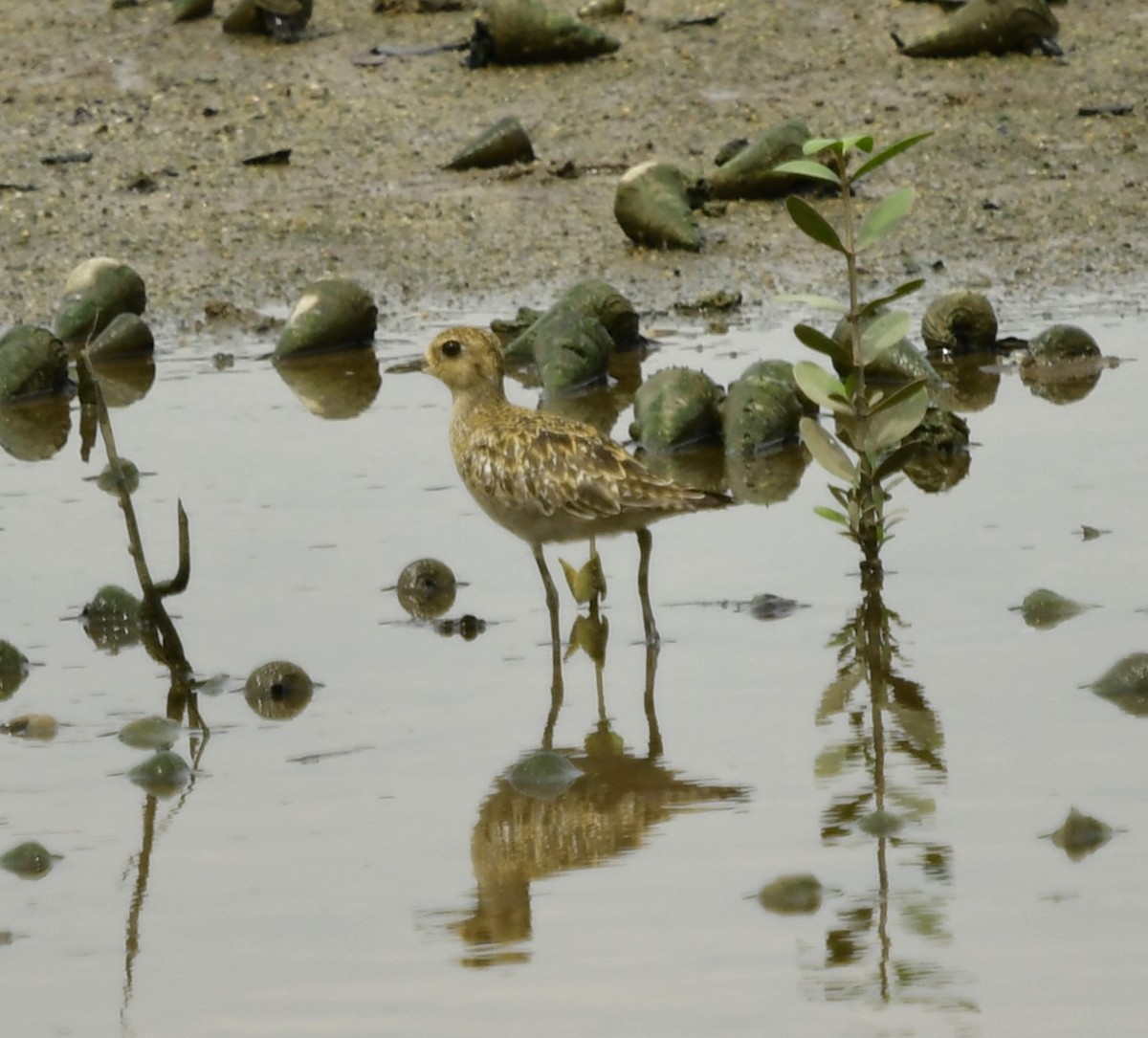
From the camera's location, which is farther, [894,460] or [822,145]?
[894,460]

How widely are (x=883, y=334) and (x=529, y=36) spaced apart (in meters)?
9.37

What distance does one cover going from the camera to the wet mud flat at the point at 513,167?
44.7ft

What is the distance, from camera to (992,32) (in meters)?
16.5

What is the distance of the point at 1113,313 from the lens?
12.4 metres

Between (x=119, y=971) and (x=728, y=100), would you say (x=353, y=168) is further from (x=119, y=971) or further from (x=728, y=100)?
(x=119, y=971)

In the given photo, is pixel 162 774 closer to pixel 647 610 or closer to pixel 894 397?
pixel 647 610

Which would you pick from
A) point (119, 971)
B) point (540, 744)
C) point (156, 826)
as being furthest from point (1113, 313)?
point (119, 971)

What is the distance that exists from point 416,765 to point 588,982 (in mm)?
1603

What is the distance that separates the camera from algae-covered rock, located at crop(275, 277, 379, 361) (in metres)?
12.3

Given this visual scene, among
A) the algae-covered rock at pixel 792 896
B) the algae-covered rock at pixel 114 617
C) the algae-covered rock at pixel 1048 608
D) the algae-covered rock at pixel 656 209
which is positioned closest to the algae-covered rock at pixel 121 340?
the algae-covered rock at pixel 656 209

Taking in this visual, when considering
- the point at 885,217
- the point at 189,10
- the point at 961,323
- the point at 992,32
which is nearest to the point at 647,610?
the point at 885,217

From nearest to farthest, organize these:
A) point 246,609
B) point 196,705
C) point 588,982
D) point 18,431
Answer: point 588,982 < point 196,705 < point 246,609 < point 18,431

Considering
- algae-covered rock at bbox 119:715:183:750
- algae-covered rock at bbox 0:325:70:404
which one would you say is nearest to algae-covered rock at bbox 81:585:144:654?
algae-covered rock at bbox 119:715:183:750

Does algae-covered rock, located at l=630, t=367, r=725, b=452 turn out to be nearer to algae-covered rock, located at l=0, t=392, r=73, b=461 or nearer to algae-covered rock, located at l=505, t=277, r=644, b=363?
algae-covered rock, located at l=505, t=277, r=644, b=363
